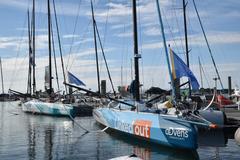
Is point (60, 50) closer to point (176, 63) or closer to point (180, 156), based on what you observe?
point (176, 63)

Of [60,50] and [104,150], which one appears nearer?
[104,150]

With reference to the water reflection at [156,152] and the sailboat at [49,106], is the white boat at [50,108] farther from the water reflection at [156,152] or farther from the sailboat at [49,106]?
the water reflection at [156,152]

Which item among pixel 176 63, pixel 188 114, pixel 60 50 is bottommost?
pixel 188 114

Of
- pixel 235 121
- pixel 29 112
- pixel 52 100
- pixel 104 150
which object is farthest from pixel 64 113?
pixel 104 150

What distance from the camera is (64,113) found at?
138 feet

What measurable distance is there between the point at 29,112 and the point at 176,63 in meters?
31.1

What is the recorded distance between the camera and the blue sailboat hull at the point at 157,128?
18.3m

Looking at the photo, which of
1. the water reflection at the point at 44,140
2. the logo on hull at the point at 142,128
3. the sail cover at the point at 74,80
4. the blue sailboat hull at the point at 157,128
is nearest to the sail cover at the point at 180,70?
the blue sailboat hull at the point at 157,128

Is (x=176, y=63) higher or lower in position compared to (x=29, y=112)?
higher

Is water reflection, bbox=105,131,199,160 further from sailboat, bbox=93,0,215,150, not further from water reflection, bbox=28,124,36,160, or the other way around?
water reflection, bbox=28,124,36,160

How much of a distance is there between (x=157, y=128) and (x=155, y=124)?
26 centimetres

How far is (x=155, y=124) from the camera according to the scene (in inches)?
787

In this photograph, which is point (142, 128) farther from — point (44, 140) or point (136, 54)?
point (44, 140)

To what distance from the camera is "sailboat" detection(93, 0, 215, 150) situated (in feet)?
60.4
